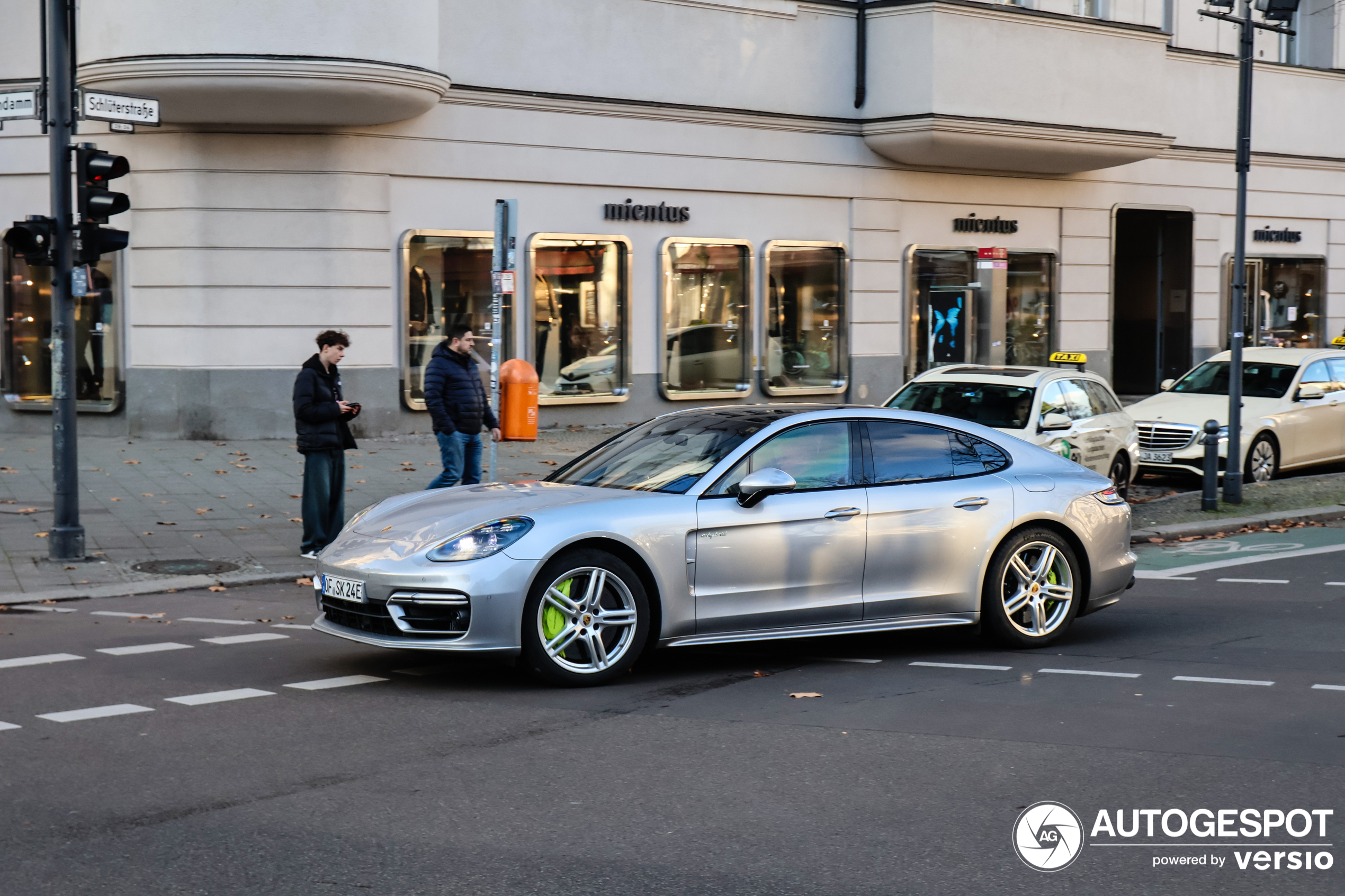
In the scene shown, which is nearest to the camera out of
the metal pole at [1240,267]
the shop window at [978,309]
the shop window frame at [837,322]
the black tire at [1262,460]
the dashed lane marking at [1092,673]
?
the dashed lane marking at [1092,673]

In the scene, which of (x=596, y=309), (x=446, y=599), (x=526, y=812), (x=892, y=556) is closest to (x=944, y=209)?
(x=596, y=309)

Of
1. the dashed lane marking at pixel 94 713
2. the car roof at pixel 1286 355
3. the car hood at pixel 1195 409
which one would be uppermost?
the car roof at pixel 1286 355

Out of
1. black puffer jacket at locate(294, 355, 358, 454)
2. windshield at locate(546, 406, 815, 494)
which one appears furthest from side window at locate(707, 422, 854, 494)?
black puffer jacket at locate(294, 355, 358, 454)

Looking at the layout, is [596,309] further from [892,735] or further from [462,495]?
→ [892,735]

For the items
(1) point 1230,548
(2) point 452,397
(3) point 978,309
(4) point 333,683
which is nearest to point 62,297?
(2) point 452,397

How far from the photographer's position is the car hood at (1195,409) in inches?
693

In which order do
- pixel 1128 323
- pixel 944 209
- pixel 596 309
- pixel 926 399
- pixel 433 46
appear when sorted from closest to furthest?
pixel 926 399 → pixel 433 46 → pixel 596 309 → pixel 944 209 → pixel 1128 323

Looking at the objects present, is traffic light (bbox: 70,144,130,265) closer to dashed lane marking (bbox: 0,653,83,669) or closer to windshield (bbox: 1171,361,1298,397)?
dashed lane marking (bbox: 0,653,83,669)

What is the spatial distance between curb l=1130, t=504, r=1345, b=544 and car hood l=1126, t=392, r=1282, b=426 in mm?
2005

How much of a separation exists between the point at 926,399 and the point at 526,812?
32.9 feet

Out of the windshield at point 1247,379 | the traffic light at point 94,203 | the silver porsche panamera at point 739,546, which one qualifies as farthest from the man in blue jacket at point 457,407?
the windshield at point 1247,379

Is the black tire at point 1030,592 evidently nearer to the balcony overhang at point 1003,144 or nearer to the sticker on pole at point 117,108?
the sticker on pole at point 117,108

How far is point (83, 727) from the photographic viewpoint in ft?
22.1

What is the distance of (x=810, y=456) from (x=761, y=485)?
0.63 m
